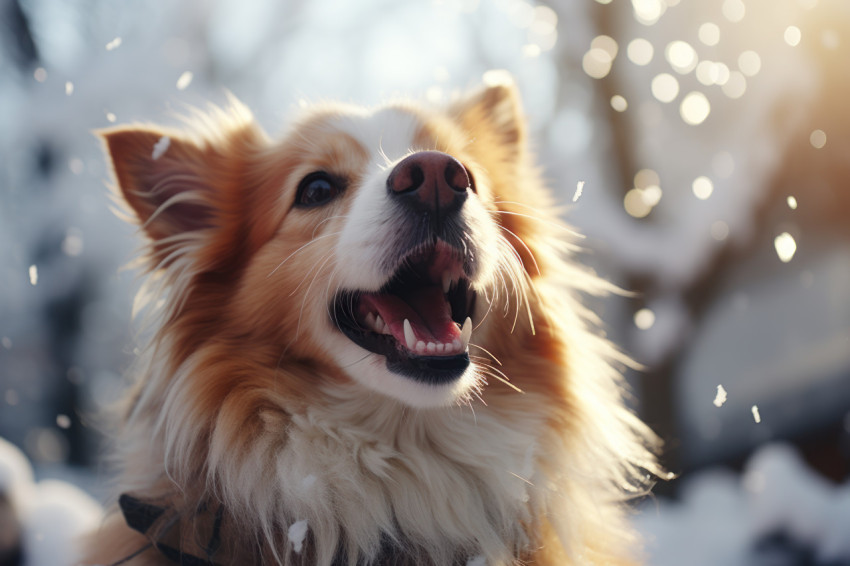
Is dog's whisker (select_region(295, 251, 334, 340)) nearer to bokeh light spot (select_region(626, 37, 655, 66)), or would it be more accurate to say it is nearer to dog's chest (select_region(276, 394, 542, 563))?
dog's chest (select_region(276, 394, 542, 563))

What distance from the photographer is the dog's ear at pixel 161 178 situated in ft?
6.03

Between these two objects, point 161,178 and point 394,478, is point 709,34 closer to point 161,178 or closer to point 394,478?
point 161,178

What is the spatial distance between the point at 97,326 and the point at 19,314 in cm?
68

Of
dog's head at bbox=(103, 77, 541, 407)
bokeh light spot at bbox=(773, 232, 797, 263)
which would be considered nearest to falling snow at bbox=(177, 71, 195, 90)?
dog's head at bbox=(103, 77, 541, 407)

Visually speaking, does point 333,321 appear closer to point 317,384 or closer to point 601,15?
point 317,384

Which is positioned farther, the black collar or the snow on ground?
the snow on ground

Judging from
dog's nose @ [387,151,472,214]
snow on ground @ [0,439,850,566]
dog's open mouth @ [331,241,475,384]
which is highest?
dog's nose @ [387,151,472,214]

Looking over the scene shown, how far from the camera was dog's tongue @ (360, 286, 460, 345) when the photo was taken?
63.4 inches

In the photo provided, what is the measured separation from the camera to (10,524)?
8.29ft

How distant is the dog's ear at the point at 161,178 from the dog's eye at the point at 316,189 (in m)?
0.37

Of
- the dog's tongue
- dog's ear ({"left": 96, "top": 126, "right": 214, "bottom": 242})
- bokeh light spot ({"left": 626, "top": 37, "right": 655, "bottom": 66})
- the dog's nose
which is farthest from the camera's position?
bokeh light spot ({"left": 626, "top": 37, "right": 655, "bottom": 66})

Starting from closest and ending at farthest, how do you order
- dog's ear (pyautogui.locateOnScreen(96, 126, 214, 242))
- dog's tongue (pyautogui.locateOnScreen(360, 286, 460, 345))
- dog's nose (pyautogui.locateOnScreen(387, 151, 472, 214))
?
dog's nose (pyautogui.locateOnScreen(387, 151, 472, 214)) < dog's tongue (pyautogui.locateOnScreen(360, 286, 460, 345)) < dog's ear (pyautogui.locateOnScreen(96, 126, 214, 242))

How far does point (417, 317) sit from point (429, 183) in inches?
15.4

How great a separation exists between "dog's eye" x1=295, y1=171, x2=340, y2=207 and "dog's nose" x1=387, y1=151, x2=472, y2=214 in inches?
14.5
